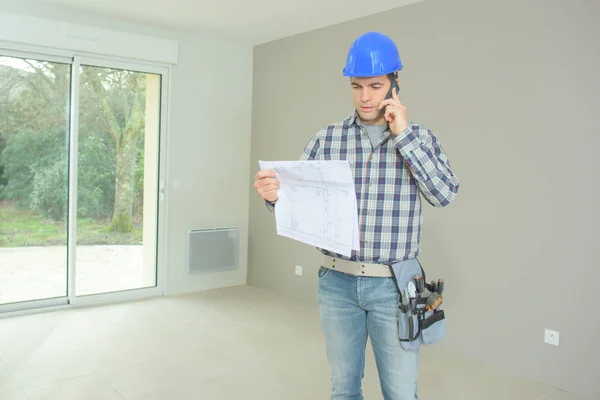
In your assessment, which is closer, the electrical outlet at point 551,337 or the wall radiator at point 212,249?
the electrical outlet at point 551,337

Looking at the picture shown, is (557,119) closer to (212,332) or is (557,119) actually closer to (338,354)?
(338,354)

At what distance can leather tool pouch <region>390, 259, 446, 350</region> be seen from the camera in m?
1.61

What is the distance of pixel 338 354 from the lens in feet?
5.81

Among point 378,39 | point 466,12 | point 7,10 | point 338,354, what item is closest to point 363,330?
point 338,354

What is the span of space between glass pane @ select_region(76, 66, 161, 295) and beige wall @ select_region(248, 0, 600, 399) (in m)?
2.20

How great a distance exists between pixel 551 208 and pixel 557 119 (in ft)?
1.73

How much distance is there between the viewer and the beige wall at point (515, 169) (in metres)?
3.12

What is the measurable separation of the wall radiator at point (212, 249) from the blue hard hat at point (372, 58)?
382 centimetres

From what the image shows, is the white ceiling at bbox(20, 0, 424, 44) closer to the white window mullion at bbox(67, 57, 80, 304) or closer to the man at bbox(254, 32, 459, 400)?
the white window mullion at bbox(67, 57, 80, 304)

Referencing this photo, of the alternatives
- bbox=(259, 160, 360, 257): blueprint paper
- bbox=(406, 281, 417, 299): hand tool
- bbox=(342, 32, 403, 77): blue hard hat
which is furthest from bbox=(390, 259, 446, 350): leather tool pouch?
bbox=(342, 32, 403, 77): blue hard hat

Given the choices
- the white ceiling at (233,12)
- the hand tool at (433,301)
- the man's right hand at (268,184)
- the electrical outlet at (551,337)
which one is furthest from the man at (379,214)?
the white ceiling at (233,12)

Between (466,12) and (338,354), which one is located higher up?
(466,12)

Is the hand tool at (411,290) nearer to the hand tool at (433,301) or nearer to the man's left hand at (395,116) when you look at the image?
the hand tool at (433,301)

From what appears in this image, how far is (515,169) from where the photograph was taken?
343cm
